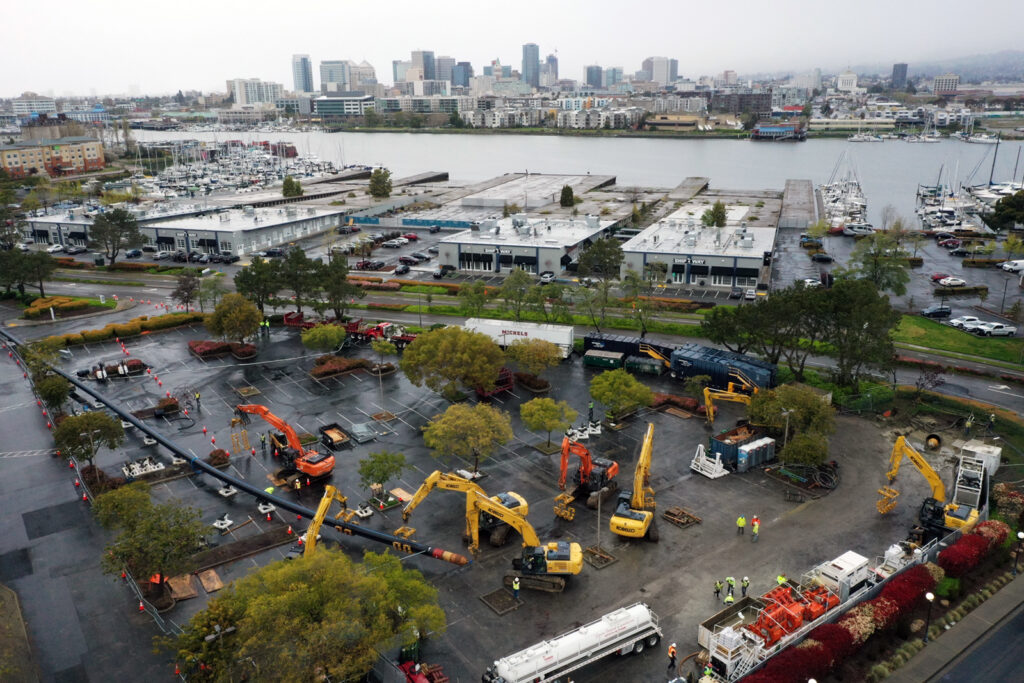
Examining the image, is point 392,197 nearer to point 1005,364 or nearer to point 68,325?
point 68,325

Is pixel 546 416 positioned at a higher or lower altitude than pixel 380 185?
lower

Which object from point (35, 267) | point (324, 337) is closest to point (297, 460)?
point (324, 337)

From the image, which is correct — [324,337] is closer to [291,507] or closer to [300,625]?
[291,507]

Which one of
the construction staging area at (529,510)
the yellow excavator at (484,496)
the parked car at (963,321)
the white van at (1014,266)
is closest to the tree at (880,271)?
the parked car at (963,321)

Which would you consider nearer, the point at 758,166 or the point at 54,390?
the point at 54,390

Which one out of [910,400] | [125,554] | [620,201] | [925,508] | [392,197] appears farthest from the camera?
[392,197]

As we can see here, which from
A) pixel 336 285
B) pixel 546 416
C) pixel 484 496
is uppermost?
pixel 336 285

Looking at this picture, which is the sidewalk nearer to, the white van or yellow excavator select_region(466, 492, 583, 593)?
yellow excavator select_region(466, 492, 583, 593)

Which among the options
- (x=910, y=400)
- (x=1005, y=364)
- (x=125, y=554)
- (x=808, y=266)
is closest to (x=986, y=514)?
(x=910, y=400)
